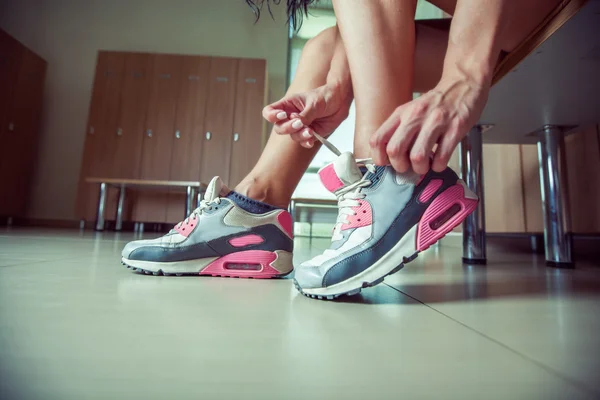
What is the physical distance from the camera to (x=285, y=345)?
272 mm

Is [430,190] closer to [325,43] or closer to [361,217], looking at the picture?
[361,217]

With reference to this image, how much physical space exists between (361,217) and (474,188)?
879 mm

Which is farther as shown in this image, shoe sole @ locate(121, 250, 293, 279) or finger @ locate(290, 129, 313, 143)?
shoe sole @ locate(121, 250, 293, 279)

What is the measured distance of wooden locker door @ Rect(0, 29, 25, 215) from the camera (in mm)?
3422

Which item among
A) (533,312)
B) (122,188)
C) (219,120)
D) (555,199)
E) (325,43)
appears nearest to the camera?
(533,312)

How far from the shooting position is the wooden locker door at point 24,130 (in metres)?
3.60

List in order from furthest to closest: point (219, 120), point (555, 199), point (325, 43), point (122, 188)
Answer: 1. point (219, 120)
2. point (122, 188)
3. point (555, 199)
4. point (325, 43)

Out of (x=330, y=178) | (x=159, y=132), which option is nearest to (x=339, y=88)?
(x=330, y=178)

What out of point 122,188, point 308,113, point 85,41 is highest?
point 85,41

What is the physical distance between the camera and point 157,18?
4.63 m

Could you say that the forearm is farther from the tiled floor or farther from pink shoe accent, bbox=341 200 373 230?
the tiled floor

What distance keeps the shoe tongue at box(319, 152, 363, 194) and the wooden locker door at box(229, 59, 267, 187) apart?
3.32 meters

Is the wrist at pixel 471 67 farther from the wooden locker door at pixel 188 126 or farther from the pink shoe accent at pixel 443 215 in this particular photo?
the wooden locker door at pixel 188 126

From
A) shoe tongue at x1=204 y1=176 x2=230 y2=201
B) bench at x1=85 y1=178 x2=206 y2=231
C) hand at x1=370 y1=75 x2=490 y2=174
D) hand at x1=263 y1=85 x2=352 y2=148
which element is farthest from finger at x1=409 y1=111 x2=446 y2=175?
bench at x1=85 y1=178 x2=206 y2=231
